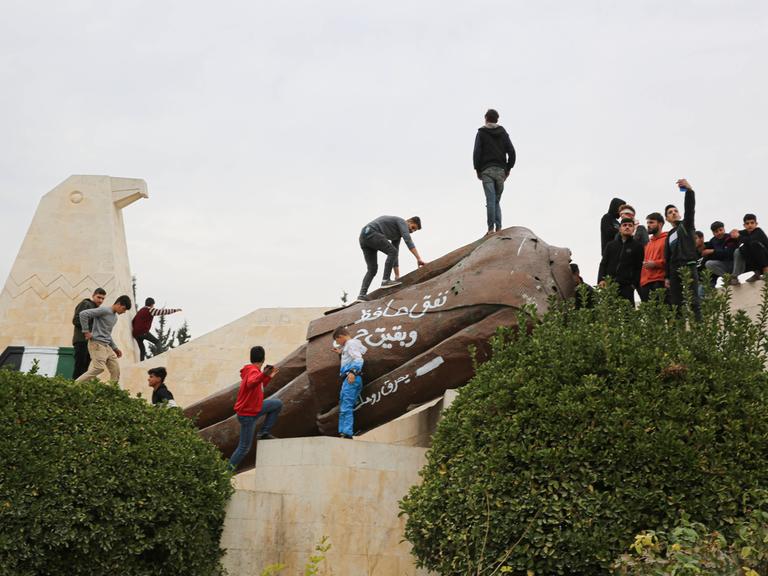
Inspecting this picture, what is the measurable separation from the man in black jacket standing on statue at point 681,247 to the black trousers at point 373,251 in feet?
11.7

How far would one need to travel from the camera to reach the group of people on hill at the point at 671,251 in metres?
12.6

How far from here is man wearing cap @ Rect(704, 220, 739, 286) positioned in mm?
14445

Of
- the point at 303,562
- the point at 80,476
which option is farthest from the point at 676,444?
the point at 80,476

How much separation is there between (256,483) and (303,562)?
4.16 ft

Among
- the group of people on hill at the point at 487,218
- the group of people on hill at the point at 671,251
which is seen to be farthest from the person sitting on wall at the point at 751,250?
the group of people on hill at the point at 487,218

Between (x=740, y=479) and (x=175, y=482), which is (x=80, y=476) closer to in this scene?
(x=175, y=482)

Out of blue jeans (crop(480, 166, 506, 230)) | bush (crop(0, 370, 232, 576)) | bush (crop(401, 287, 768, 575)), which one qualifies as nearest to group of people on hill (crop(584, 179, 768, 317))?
blue jeans (crop(480, 166, 506, 230))

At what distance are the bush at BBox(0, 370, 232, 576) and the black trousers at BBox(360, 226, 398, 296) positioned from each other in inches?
189

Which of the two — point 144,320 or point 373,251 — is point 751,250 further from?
point 144,320

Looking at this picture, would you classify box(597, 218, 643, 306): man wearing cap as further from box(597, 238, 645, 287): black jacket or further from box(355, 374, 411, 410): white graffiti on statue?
box(355, 374, 411, 410): white graffiti on statue

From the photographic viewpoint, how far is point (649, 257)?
13.1 meters

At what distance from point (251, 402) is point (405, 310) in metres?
2.34

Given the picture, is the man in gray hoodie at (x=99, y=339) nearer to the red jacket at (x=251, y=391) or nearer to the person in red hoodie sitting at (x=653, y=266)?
the red jacket at (x=251, y=391)

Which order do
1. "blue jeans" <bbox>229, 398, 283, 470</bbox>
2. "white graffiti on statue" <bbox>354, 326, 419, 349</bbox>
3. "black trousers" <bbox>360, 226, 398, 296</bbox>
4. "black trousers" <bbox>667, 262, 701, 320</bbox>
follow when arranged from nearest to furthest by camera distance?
"blue jeans" <bbox>229, 398, 283, 470</bbox> < "black trousers" <bbox>667, 262, 701, 320</bbox> < "white graffiti on statue" <bbox>354, 326, 419, 349</bbox> < "black trousers" <bbox>360, 226, 398, 296</bbox>
